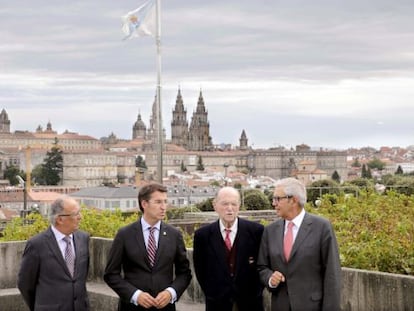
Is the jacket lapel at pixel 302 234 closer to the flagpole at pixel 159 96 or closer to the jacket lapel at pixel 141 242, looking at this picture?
the jacket lapel at pixel 141 242

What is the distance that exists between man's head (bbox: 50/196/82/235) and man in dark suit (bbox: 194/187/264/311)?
2.59 feet

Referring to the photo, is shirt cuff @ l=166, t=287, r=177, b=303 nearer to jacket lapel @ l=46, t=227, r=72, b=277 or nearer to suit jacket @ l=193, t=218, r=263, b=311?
suit jacket @ l=193, t=218, r=263, b=311

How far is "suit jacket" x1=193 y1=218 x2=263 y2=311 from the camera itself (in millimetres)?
5355

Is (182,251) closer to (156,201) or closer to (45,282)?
(156,201)

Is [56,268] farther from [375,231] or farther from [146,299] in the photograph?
[375,231]

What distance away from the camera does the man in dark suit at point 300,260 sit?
4.93 metres

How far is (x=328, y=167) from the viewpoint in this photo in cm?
18475

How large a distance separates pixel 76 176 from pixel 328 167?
5550 cm

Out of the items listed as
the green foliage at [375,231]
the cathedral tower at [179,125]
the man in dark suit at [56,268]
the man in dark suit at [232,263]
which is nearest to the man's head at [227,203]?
the man in dark suit at [232,263]

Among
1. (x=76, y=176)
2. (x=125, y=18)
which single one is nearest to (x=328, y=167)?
(x=76, y=176)

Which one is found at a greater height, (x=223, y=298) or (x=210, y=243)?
(x=210, y=243)

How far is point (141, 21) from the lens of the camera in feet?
45.9

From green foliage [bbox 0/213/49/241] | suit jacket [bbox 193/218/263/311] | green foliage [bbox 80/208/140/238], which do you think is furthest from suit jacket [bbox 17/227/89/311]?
green foliage [bbox 0/213/49/241]

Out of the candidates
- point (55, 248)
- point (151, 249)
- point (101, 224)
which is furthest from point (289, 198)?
point (101, 224)
